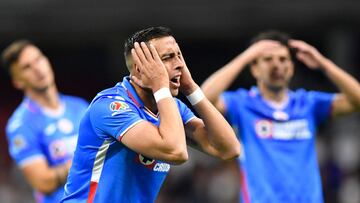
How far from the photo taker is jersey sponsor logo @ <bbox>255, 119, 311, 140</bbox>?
8156 mm

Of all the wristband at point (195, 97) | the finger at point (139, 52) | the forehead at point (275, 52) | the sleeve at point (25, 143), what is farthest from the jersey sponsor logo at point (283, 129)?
the finger at point (139, 52)

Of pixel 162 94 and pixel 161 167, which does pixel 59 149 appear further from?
pixel 162 94

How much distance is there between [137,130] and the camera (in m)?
5.53

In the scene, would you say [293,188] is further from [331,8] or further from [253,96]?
[331,8]

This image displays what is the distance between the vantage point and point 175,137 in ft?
18.1

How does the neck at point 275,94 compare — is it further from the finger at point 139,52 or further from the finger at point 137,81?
the finger at point 139,52

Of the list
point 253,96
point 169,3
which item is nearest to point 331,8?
point 169,3

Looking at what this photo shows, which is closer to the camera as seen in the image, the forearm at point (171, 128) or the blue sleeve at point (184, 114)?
the forearm at point (171, 128)

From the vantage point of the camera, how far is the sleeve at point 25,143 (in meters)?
8.49

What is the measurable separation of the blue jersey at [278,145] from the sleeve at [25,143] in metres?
1.81

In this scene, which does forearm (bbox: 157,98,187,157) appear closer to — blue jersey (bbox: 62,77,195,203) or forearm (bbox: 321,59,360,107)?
blue jersey (bbox: 62,77,195,203)

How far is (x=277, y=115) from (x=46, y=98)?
231 centimetres

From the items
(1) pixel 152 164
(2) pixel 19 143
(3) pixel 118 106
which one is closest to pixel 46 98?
Result: (2) pixel 19 143

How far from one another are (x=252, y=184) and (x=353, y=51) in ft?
39.4
